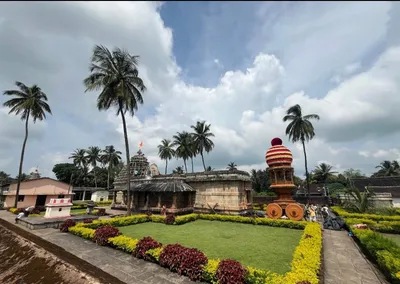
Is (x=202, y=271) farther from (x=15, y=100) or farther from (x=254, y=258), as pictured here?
(x=15, y=100)

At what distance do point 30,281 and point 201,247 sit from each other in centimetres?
716

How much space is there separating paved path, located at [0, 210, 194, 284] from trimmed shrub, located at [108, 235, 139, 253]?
23 centimetres

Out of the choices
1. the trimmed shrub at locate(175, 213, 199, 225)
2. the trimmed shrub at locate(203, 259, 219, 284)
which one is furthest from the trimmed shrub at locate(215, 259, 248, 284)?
the trimmed shrub at locate(175, 213, 199, 225)

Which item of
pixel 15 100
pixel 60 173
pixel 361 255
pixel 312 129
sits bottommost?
pixel 361 255

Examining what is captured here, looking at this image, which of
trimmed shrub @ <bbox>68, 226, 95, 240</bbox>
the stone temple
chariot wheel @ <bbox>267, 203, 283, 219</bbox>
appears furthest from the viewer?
the stone temple

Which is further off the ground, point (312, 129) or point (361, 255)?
point (312, 129)

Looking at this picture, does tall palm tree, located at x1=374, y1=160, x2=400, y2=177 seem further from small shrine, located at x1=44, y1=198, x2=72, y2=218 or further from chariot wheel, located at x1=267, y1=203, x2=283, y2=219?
small shrine, located at x1=44, y1=198, x2=72, y2=218

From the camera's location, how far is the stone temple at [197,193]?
69.8 feet

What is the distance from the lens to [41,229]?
15.0 meters

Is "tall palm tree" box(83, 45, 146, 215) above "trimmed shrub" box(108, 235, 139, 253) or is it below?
above

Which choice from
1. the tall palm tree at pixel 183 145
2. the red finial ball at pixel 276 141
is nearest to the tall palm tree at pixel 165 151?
the tall palm tree at pixel 183 145

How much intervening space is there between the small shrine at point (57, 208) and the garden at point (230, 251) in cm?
562

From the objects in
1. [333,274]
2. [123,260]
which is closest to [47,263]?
[123,260]

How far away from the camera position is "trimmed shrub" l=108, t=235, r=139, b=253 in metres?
9.53
